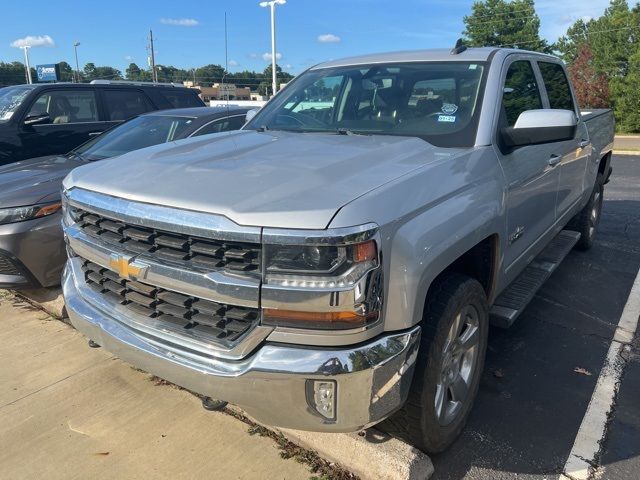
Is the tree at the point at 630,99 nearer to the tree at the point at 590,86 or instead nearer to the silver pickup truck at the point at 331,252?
the tree at the point at 590,86

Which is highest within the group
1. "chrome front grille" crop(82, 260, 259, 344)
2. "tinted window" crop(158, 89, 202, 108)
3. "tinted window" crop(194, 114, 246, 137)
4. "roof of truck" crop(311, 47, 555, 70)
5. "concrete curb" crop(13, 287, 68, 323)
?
"roof of truck" crop(311, 47, 555, 70)

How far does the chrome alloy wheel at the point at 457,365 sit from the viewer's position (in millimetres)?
2510

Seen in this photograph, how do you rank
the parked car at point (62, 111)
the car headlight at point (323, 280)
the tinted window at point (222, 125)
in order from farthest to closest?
the parked car at point (62, 111) → the tinted window at point (222, 125) → the car headlight at point (323, 280)

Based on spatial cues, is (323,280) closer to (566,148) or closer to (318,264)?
(318,264)

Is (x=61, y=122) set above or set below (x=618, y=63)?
below

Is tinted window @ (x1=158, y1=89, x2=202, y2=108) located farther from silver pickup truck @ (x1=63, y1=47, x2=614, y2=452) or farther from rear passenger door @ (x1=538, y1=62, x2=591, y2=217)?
rear passenger door @ (x1=538, y1=62, x2=591, y2=217)

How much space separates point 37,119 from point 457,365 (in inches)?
276

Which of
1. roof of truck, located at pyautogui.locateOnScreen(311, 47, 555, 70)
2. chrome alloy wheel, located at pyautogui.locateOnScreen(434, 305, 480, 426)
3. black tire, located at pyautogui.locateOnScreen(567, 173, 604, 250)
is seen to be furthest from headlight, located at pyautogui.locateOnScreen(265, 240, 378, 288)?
black tire, located at pyautogui.locateOnScreen(567, 173, 604, 250)

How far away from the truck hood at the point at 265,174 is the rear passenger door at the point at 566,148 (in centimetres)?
184

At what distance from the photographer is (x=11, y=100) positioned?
302 inches

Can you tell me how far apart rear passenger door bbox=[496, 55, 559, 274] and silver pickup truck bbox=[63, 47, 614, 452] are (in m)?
0.02

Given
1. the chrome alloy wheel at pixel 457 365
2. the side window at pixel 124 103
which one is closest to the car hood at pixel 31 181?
the side window at pixel 124 103

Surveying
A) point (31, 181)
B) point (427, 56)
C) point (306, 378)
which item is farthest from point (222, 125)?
point (306, 378)

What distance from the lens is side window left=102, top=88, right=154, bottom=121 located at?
26.8 ft
